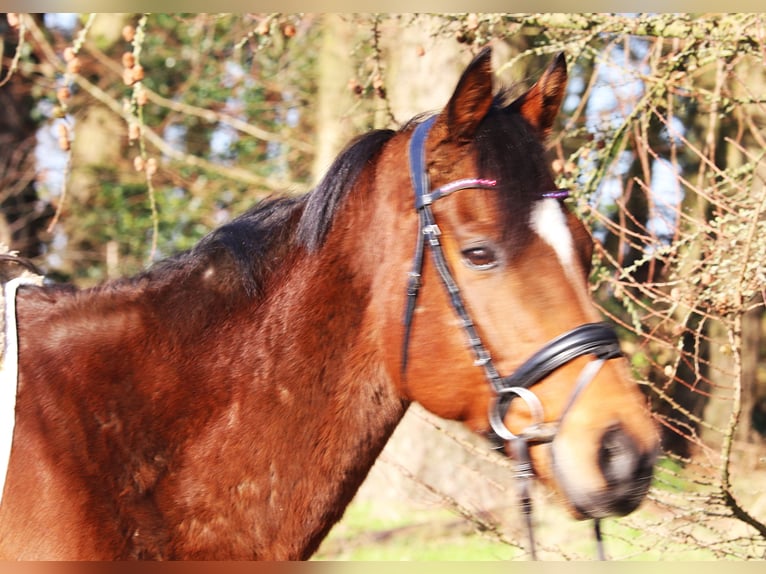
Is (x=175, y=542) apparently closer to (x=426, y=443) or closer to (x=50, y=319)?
(x=50, y=319)

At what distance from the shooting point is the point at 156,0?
356 centimetres

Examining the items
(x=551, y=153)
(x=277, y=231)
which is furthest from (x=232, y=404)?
(x=551, y=153)

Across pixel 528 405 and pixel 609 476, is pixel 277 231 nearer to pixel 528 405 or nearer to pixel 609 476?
pixel 528 405

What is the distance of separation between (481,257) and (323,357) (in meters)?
0.52

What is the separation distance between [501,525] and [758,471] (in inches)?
63.3

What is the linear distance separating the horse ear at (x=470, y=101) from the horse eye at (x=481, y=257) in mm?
314

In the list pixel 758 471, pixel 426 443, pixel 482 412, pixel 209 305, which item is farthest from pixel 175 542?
pixel 426 443

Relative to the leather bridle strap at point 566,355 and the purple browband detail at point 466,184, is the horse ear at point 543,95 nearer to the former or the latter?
the purple browband detail at point 466,184

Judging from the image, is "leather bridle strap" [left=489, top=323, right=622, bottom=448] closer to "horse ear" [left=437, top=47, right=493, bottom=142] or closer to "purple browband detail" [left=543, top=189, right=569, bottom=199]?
"purple browband detail" [left=543, top=189, right=569, bottom=199]

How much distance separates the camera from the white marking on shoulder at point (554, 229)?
2027mm

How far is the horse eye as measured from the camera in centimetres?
205

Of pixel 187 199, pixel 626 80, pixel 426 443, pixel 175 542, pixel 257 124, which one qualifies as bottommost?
pixel 426 443

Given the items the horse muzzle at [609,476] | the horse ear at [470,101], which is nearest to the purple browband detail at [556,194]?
the horse ear at [470,101]

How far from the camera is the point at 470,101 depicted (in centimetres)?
211
